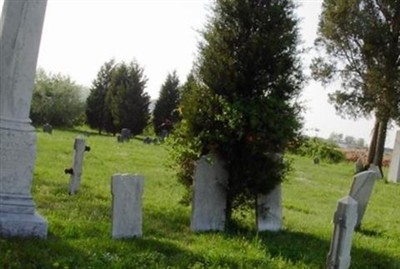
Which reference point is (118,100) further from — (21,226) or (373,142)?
(21,226)

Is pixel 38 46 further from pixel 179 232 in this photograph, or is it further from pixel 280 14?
pixel 280 14

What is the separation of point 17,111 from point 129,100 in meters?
43.7

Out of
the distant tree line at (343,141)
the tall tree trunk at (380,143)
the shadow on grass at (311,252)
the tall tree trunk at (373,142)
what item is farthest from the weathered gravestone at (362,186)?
the distant tree line at (343,141)

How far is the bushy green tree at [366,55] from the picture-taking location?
2638 centimetres

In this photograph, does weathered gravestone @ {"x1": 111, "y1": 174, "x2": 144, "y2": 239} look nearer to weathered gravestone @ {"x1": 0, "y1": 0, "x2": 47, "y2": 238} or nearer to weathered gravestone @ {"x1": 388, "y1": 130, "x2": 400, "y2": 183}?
weathered gravestone @ {"x1": 0, "y1": 0, "x2": 47, "y2": 238}

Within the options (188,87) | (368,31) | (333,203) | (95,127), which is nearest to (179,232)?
(188,87)

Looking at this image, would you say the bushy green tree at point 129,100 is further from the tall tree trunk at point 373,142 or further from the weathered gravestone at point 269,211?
the weathered gravestone at point 269,211

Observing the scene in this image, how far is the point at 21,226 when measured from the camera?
6.54m

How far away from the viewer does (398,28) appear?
88.2 feet

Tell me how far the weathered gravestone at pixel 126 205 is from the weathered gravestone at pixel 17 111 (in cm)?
95

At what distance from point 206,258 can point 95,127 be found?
48732 millimetres

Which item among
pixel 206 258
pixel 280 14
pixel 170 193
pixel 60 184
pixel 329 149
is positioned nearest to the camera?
pixel 206 258

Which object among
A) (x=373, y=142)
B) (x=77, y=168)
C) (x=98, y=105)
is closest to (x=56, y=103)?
(x=98, y=105)

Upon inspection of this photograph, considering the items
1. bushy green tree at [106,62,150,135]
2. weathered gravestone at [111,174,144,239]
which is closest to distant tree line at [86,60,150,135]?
bushy green tree at [106,62,150,135]
